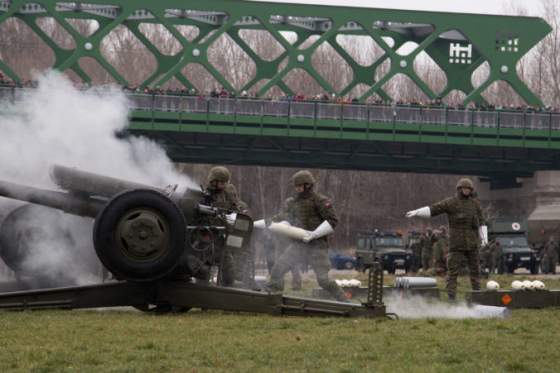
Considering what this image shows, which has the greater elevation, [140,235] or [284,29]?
[284,29]

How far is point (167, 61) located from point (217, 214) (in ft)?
185

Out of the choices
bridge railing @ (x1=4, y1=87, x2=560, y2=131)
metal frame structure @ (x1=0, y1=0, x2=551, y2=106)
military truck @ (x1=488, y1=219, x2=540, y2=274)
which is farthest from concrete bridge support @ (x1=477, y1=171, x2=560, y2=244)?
military truck @ (x1=488, y1=219, x2=540, y2=274)

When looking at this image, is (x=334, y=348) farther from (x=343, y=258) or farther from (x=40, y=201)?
(x=343, y=258)

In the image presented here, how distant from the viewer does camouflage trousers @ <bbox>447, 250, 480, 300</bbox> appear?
17.7m

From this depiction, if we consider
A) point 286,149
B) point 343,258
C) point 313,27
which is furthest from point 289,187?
point 343,258

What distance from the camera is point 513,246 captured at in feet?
Answer: 134

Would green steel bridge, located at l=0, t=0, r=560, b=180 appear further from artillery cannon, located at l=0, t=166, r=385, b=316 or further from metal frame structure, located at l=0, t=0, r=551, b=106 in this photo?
artillery cannon, located at l=0, t=166, r=385, b=316

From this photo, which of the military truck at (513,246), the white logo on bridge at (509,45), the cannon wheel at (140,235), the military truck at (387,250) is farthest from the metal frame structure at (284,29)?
the cannon wheel at (140,235)

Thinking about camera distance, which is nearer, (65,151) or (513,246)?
(65,151)

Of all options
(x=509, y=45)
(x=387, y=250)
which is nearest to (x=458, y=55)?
(x=509, y=45)

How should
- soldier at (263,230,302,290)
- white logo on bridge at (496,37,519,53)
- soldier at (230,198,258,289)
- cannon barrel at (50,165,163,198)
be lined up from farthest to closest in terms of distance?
→ 1. white logo on bridge at (496,37,519,53)
2. soldier at (263,230,302,290)
3. soldier at (230,198,258,289)
4. cannon barrel at (50,165,163,198)

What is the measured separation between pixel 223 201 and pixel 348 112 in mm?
42626

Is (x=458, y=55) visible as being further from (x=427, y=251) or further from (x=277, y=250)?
(x=277, y=250)

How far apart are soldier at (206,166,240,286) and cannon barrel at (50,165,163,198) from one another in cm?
123
